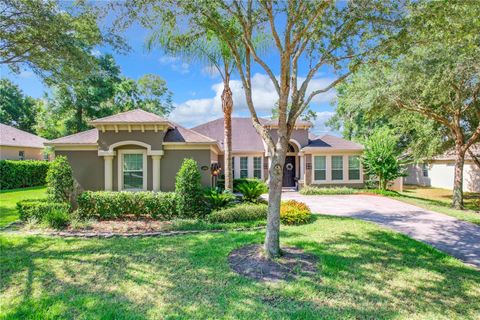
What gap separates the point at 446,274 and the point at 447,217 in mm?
6591

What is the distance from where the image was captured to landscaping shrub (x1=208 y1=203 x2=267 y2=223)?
9.49 metres

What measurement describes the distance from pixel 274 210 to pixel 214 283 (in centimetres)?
202

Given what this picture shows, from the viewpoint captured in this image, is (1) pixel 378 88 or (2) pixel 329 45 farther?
(1) pixel 378 88

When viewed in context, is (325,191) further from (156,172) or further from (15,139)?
(15,139)

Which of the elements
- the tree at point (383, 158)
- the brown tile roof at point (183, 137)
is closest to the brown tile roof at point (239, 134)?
the tree at point (383, 158)

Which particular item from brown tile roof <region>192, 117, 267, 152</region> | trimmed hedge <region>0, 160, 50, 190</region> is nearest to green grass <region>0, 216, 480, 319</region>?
brown tile roof <region>192, 117, 267, 152</region>

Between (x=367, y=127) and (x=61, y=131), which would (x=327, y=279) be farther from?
(x=367, y=127)

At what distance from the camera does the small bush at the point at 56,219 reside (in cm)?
852

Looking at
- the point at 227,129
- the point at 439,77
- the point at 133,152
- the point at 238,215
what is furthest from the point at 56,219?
the point at 439,77

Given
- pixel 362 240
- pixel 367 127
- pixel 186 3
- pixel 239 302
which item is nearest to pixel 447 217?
pixel 362 240

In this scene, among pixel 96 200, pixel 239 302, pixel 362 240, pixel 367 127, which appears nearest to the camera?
pixel 239 302

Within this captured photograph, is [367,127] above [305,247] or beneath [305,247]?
→ above

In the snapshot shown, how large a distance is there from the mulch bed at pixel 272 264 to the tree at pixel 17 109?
1490 inches

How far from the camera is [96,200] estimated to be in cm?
984
